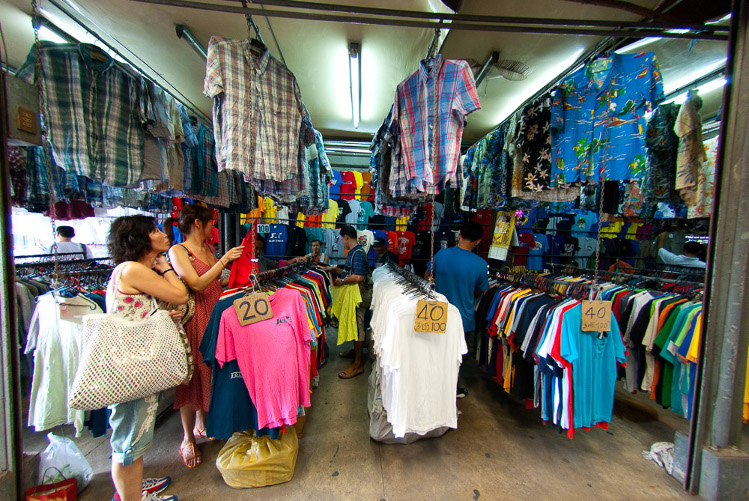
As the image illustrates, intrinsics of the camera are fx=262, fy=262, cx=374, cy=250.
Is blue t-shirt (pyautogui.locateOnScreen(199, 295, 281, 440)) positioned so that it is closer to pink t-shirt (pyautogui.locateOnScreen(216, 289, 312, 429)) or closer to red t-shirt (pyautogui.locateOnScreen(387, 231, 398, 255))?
pink t-shirt (pyautogui.locateOnScreen(216, 289, 312, 429))

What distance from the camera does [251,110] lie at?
1863mm

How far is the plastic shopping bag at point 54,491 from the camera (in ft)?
5.26

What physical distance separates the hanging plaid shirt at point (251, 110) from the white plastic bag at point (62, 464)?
2.23m

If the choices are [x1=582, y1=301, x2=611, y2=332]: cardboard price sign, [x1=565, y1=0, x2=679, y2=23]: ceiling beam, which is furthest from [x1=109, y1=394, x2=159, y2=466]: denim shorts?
[x1=565, y1=0, x2=679, y2=23]: ceiling beam

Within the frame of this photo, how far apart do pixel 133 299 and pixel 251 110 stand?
4.67 ft

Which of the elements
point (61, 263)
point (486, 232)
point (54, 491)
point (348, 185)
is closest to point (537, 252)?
point (486, 232)

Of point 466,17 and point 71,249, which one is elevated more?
point 466,17

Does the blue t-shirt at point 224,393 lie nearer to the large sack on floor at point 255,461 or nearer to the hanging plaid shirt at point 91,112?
the large sack on floor at point 255,461

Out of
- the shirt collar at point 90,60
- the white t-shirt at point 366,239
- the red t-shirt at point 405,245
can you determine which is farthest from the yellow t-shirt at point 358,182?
the shirt collar at point 90,60

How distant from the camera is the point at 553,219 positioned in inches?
193

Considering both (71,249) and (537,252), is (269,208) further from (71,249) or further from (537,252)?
(537,252)

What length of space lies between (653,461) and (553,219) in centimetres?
374

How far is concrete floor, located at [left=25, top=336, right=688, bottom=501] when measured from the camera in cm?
184

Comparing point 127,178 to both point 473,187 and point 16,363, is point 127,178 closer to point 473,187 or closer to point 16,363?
point 16,363
